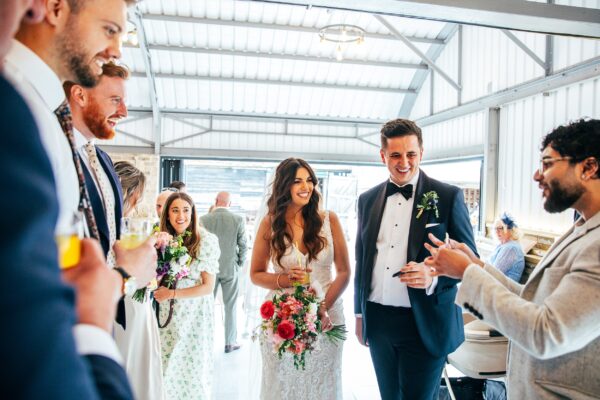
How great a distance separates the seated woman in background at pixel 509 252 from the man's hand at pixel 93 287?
566 cm

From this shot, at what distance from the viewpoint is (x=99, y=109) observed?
181 centimetres

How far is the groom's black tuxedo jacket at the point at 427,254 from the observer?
243 cm

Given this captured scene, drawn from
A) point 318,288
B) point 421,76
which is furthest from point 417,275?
point 421,76

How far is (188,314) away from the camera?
3.32m

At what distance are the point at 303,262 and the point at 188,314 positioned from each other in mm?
1113

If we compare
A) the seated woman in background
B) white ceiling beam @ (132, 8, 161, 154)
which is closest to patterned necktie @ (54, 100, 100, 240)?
the seated woman in background

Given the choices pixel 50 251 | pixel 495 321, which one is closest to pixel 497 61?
pixel 495 321

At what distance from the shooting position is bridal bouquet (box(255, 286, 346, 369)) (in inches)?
99.4

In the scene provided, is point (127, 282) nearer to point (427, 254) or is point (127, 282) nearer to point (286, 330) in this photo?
point (286, 330)

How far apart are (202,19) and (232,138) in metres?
3.45

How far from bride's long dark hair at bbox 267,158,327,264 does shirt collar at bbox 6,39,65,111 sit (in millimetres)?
2105

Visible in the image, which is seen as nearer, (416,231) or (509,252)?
(416,231)

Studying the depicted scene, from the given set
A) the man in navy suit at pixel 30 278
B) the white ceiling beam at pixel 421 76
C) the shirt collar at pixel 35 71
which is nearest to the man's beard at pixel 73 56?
the shirt collar at pixel 35 71

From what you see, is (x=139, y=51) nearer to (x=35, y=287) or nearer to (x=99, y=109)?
(x=99, y=109)
